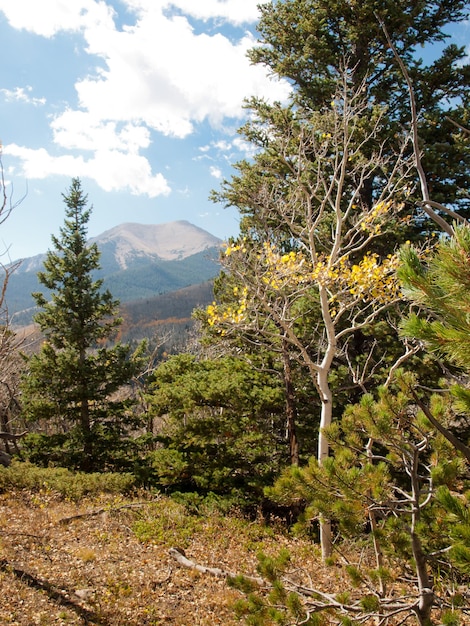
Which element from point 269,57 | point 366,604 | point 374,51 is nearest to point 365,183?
point 374,51

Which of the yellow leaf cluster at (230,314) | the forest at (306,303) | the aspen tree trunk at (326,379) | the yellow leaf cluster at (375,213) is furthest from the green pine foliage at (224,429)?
the yellow leaf cluster at (375,213)

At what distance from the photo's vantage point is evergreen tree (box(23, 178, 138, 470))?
47.5 ft

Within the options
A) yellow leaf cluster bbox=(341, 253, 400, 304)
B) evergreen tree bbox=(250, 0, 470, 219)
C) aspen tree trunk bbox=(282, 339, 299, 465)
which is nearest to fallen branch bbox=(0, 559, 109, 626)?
aspen tree trunk bbox=(282, 339, 299, 465)

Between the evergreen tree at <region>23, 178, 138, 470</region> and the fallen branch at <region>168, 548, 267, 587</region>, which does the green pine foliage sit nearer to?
the fallen branch at <region>168, 548, 267, 587</region>

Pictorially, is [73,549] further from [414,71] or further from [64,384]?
[414,71]

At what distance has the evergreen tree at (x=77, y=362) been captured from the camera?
14.5 meters

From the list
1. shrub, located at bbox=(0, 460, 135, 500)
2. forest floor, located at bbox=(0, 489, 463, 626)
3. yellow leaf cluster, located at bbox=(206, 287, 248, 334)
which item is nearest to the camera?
forest floor, located at bbox=(0, 489, 463, 626)

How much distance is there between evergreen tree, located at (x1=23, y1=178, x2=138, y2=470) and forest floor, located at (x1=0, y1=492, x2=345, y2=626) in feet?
13.4

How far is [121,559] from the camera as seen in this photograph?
7.68m

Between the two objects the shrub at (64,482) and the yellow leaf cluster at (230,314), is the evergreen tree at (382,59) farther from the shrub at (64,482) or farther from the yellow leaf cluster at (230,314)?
the shrub at (64,482)

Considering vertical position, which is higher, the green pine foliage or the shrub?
the green pine foliage

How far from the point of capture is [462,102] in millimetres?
9516

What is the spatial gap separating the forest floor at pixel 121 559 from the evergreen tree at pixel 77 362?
4.09 m

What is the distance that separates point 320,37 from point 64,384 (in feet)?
47.5
